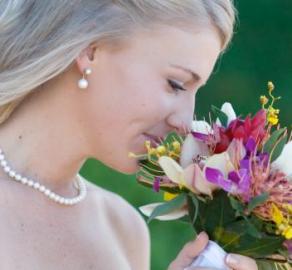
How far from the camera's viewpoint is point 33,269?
88.0 inches

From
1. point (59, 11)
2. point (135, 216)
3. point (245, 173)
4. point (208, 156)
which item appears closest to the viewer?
point (245, 173)

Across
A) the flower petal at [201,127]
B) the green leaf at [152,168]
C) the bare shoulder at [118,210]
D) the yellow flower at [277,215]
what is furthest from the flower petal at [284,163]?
the bare shoulder at [118,210]

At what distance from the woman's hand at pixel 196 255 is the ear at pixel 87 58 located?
57cm

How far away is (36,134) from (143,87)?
345 millimetres

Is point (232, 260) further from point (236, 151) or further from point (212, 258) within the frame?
point (236, 151)

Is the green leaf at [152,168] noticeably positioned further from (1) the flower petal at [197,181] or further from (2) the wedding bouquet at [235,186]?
(1) the flower petal at [197,181]

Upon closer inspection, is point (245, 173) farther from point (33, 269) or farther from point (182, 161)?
point (33, 269)

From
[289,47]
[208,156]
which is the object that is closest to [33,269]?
[208,156]

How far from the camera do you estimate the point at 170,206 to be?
2.09 metres

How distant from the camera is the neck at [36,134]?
7.74 feet

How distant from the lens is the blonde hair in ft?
7.44

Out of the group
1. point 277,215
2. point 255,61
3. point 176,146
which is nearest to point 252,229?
point 277,215

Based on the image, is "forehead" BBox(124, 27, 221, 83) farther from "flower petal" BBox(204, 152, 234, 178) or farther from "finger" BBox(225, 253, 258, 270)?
"finger" BBox(225, 253, 258, 270)

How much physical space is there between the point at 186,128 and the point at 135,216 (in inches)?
24.8
